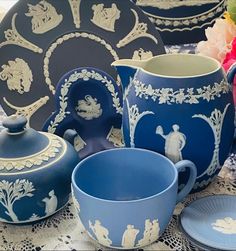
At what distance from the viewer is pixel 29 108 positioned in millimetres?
686

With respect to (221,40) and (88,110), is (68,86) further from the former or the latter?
(221,40)

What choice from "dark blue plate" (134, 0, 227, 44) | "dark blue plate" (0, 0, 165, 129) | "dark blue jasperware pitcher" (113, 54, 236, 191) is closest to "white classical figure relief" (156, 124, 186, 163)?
"dark blue jasperware pitcher" (113, 54, 236, 191)

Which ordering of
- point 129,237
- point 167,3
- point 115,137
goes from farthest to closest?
1. point 167,3
2. point 115,137
3. point 129,237

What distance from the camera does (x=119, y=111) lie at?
634 mm

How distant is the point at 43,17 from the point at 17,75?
9 centimetres

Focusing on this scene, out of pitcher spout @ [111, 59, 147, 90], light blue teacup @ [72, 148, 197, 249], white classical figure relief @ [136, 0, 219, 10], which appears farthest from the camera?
white classical figure relief @ [136, 0, 219, 10]

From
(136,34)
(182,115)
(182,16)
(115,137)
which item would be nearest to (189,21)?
(182,16)

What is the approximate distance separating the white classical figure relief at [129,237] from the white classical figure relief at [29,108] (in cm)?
29

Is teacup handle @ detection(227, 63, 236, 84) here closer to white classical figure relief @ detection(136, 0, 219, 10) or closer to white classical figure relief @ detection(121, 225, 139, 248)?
white classical figure relief @ detection(121, 225, 139, 248)

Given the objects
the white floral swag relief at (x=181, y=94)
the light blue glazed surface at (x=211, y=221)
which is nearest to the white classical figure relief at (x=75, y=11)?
the white floral swag relief at (x=181, y=94)

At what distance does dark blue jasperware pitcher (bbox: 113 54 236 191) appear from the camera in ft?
1.64

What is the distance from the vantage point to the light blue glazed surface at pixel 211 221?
46 cm

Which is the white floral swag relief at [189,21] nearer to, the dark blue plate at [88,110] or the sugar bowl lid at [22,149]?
the dark blue plate at [88,110]

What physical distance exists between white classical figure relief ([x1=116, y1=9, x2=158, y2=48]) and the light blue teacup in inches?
9.5
